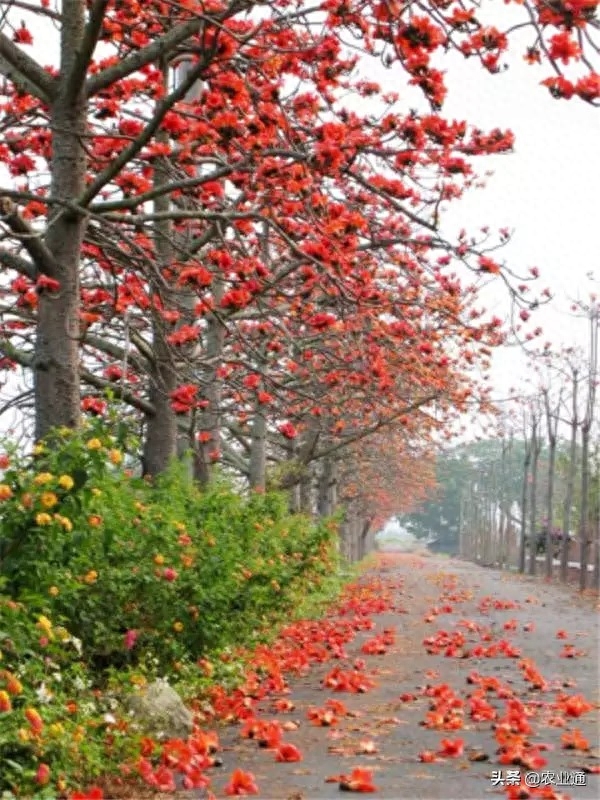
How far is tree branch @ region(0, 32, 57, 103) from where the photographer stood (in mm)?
7026

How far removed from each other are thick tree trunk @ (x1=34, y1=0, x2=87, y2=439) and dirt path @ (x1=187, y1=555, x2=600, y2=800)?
2.24 m

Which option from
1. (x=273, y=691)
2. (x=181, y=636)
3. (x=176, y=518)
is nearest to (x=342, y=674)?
(x=273, y=691)

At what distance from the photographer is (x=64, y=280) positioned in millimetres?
7141

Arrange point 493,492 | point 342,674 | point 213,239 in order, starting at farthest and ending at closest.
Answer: point 493,492 → point 213,239 → point 342,674

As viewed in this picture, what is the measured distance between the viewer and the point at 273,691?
8.03 m

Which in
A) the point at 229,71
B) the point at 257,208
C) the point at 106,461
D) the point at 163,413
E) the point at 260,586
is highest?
the point at 229,71

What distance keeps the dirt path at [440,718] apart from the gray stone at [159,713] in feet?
0.93

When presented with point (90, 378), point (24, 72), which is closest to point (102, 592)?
point (24, 72)

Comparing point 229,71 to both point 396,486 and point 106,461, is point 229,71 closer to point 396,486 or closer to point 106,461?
point 106,461

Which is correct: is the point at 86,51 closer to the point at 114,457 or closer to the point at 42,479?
the point at 114,457

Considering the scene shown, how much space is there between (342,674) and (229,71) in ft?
14.1

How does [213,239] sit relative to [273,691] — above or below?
above

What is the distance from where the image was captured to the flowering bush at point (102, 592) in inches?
166

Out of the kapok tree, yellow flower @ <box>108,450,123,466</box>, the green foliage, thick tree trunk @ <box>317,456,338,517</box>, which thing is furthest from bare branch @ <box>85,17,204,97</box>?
the green foliage
